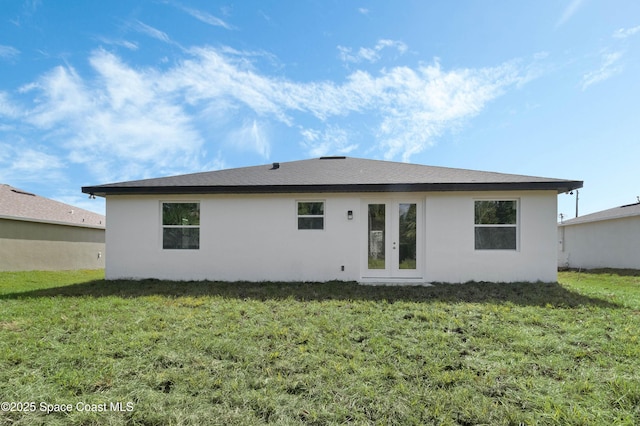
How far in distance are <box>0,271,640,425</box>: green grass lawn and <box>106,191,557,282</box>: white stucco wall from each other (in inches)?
76.1

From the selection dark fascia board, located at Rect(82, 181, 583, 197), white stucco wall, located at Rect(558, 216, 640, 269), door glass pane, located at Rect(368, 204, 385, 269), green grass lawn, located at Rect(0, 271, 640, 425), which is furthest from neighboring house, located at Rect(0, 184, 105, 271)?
white stucco wall, located at Rect(558, 216, 640, 269)

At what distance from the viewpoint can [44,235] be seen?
13672 mm

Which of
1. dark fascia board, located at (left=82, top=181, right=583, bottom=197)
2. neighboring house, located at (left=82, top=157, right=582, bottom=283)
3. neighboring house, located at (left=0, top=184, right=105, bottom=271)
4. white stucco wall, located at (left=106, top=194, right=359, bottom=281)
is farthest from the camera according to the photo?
neighboring house, located at (left=0, top=184, right=105, bottom=271)

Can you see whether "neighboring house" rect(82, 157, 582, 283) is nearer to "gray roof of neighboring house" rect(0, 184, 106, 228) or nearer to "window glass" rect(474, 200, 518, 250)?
"window glass" rect(474, 200, 518, 250)

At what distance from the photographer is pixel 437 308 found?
18.6 ft

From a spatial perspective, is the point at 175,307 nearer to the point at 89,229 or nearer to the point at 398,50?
the point at 398,50

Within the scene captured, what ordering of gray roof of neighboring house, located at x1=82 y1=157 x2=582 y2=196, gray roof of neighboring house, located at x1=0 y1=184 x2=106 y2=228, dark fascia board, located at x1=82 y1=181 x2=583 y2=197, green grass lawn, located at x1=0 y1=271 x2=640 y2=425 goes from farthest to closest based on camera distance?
1. gray roof of neighboring house, located at x1=0 y1=184 x2=106 y2=228
2. gray roof of neighboring house, located at x1=82 y1=157 x2=582 y2=196
3. dark fascia board, located at x1=82 y1=181 x2=583 y2=197
4. green grass lawn, located at x1=0 y1=271 x2=640 y2=425

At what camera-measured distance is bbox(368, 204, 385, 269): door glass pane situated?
8.43 meters

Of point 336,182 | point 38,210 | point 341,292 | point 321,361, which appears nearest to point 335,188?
point 336,182

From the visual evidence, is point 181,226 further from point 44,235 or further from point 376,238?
point 44,235

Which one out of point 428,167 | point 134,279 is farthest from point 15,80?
point 428,167

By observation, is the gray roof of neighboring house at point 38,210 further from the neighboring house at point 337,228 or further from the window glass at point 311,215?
the window glass at point 311,215

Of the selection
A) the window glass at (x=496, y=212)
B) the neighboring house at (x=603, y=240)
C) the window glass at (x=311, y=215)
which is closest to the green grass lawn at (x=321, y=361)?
the window glass at (x=496, y=212)

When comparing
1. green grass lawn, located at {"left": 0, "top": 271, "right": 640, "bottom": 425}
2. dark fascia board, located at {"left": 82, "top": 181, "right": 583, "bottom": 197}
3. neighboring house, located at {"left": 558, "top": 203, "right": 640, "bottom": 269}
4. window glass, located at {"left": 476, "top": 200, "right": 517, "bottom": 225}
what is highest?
dark fascia board, located at {"left": 82, "top": 181, "right": 583, "bottom": 197}
